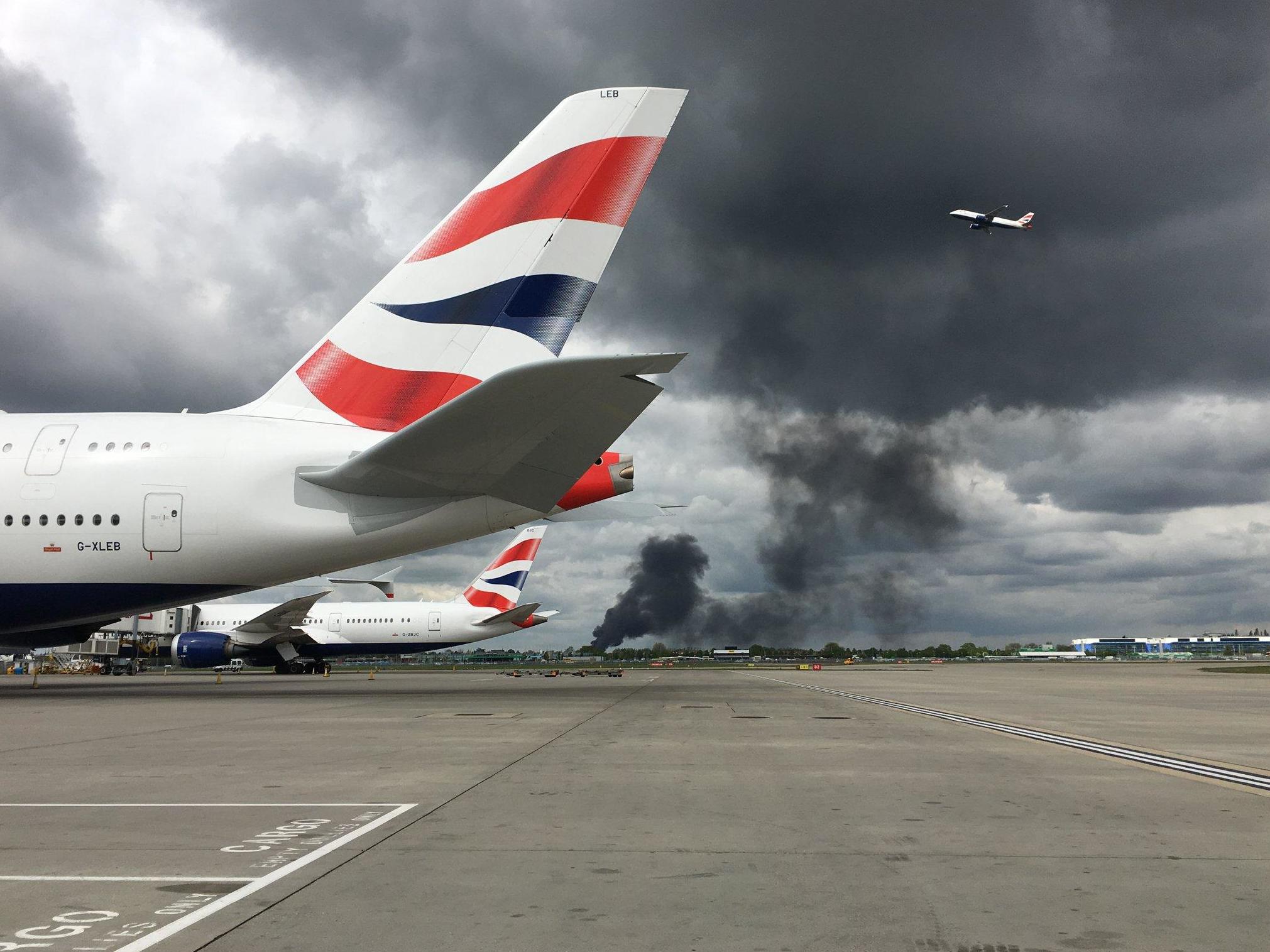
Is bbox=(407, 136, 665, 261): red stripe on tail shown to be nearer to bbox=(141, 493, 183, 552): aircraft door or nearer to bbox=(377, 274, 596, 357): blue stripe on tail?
bbox=(377, 274, 596, 357): blue stripe on tail

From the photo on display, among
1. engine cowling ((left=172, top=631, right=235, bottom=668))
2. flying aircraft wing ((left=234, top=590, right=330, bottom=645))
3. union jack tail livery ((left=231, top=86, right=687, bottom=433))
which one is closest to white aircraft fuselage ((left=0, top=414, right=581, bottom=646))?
union jack tail livery ((left=231, top=86, right=687, bottom=433))

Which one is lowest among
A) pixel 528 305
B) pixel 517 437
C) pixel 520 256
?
pixel 517 437

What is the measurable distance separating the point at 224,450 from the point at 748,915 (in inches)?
742

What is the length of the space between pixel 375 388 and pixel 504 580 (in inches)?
1327

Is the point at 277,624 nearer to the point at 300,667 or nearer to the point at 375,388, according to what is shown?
the point at 300,667

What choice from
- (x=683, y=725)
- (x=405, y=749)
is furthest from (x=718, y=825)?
(x=683, y=725)

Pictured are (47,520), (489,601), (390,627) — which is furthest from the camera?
(489,601)

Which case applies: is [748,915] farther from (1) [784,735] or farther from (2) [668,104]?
(2) [668,104]

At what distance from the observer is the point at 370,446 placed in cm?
2028

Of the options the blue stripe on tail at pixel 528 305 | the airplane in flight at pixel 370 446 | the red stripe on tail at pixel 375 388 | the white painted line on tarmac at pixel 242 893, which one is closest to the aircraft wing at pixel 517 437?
the airplane in flight at pixel 370 446

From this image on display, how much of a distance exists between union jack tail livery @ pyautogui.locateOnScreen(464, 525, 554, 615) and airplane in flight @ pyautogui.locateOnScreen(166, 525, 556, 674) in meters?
0.04

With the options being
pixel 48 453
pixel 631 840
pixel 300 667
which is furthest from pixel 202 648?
pixel 631 840

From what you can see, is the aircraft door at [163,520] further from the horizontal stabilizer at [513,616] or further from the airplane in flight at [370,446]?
the horizontal stabilizer at [513,616]

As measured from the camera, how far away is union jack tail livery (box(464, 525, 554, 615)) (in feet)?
174
